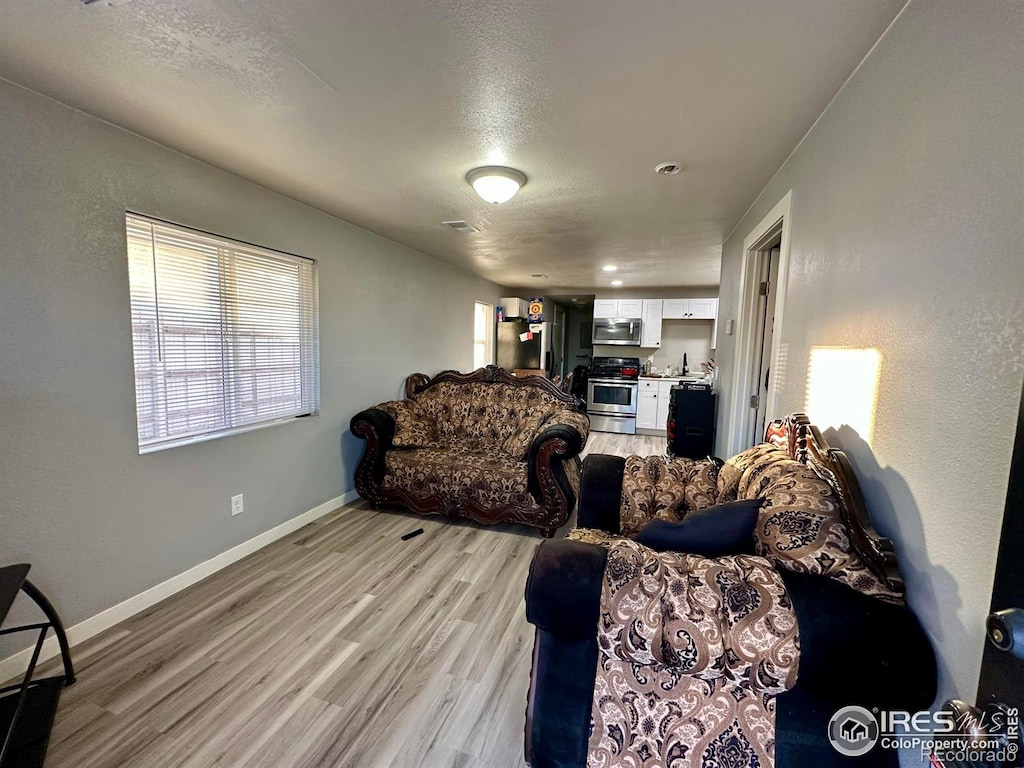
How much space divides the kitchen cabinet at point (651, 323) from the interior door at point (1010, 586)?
20.2 ft

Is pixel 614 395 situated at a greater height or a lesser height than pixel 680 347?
lesser

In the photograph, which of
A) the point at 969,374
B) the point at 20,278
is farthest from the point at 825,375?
the point at 20,278

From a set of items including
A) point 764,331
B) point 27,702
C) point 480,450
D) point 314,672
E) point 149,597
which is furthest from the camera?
point 480,450

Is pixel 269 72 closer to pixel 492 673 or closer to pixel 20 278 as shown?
pixel 20 278

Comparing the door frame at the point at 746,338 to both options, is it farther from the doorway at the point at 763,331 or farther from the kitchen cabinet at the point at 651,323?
the kitchen cabinet at the point at 651,323

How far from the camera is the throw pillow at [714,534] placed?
48.9 inches

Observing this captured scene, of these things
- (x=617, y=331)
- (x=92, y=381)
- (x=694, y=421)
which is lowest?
(x=694, y=421)

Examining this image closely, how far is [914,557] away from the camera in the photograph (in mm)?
A: 1050

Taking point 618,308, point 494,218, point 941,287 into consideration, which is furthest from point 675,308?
point 941,287

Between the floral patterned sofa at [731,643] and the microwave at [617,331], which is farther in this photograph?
the microwave at [617,331]

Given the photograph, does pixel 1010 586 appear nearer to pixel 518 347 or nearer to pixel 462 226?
pixel 462 226

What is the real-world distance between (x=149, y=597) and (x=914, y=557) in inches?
124

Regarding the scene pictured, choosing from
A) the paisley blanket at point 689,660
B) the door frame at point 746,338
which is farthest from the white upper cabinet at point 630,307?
the paisley blanket at point 689,660

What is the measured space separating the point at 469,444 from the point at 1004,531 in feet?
10.7
